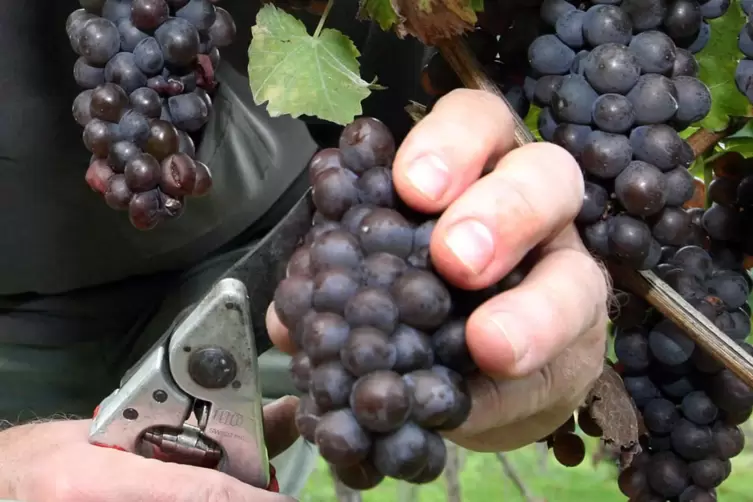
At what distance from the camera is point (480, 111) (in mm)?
465

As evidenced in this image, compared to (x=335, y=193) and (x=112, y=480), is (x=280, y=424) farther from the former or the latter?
(x=335, y=193)

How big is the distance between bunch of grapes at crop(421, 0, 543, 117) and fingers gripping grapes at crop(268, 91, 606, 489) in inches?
2.9

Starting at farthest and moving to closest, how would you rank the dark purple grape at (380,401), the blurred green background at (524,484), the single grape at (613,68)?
1. the blurred green background at (524,484)
2. the single grape at (613,68)
3. the dark purple grape at (380,401)

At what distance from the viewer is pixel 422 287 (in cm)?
35

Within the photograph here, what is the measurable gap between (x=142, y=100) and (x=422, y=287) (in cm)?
28

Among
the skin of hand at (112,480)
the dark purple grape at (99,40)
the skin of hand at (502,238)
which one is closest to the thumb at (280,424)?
the skin of hand at (112,480)

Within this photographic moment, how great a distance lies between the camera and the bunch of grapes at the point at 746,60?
1.68 feet

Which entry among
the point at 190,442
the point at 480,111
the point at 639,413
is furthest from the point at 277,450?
the point at 480,111

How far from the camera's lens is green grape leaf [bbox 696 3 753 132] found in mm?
565

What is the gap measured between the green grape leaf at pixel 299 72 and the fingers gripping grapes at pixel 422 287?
9 centimetres

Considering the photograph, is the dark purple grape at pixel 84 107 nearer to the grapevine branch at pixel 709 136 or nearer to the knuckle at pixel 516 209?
the knuckle at pixel 516 209

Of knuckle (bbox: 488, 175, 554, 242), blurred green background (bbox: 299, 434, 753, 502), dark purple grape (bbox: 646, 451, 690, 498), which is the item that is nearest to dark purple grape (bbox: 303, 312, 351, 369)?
knuckle (bbox: 488, 175, 554, 242)

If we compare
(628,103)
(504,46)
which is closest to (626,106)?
(628,103)

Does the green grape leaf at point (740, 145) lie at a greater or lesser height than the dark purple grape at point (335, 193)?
lesser
